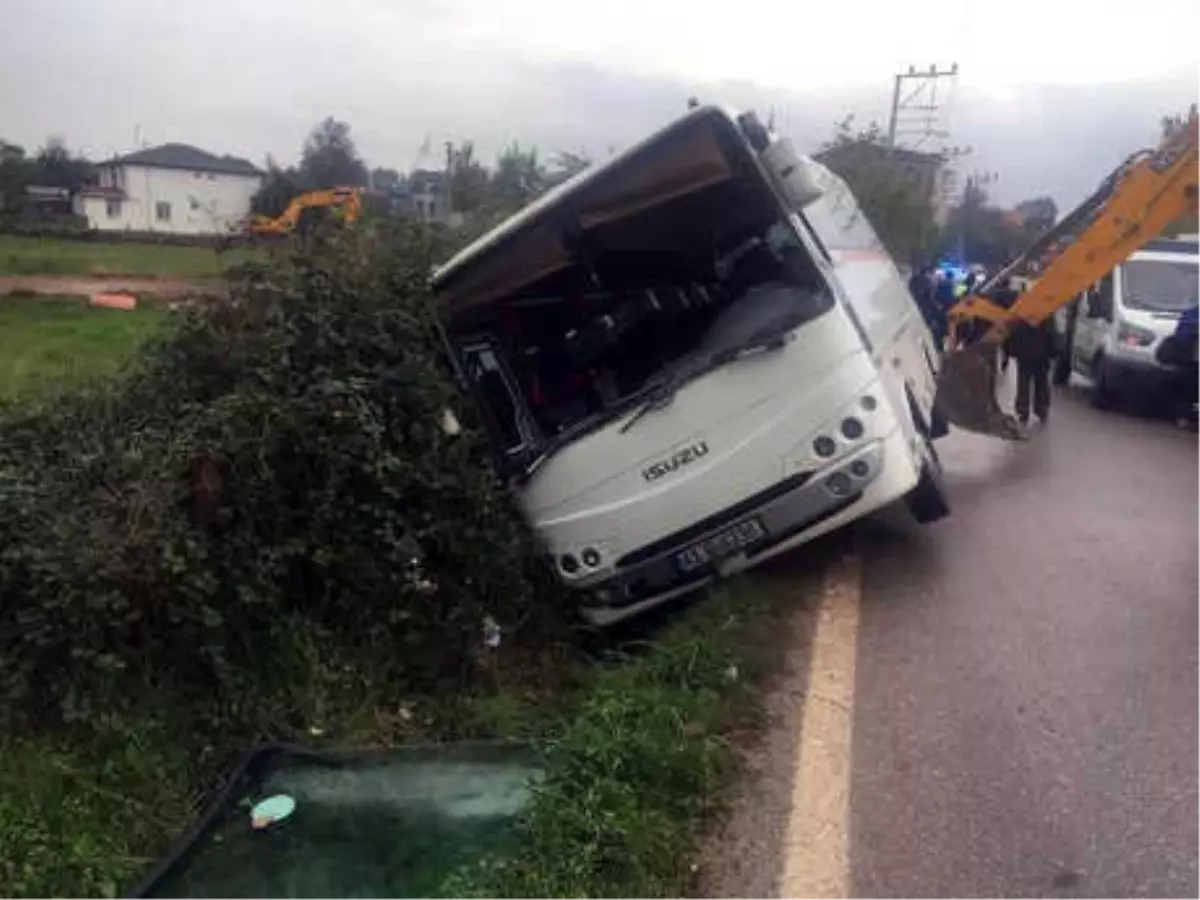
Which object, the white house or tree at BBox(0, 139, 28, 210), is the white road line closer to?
tree at BBox(0, 139, 28, 210)

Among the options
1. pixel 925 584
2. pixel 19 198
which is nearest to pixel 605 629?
pixel 925 584

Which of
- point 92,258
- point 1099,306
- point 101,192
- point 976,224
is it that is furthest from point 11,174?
point 1099,306

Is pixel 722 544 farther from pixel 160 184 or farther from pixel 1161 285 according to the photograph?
pixel 160 184

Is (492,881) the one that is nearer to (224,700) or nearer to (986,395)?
(224,700)

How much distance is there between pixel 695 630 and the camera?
225 inches

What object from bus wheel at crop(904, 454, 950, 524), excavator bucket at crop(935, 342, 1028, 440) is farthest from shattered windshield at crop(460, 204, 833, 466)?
excavator bucket at crop(935, 342, 1028, 440)

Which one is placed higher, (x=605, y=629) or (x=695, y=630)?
(x=695, y=630)

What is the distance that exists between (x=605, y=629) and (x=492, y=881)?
338cm

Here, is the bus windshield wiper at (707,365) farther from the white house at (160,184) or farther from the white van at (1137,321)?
the white house at (160,184)

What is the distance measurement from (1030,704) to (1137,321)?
11098 millimetres

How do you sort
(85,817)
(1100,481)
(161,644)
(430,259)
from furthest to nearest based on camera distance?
(1100,481) < (430,259) < (161,644) < (85,817)

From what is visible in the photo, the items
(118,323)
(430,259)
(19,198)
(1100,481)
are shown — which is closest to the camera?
(430,259)

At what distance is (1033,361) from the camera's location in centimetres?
1320

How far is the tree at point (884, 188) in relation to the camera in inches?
1234
